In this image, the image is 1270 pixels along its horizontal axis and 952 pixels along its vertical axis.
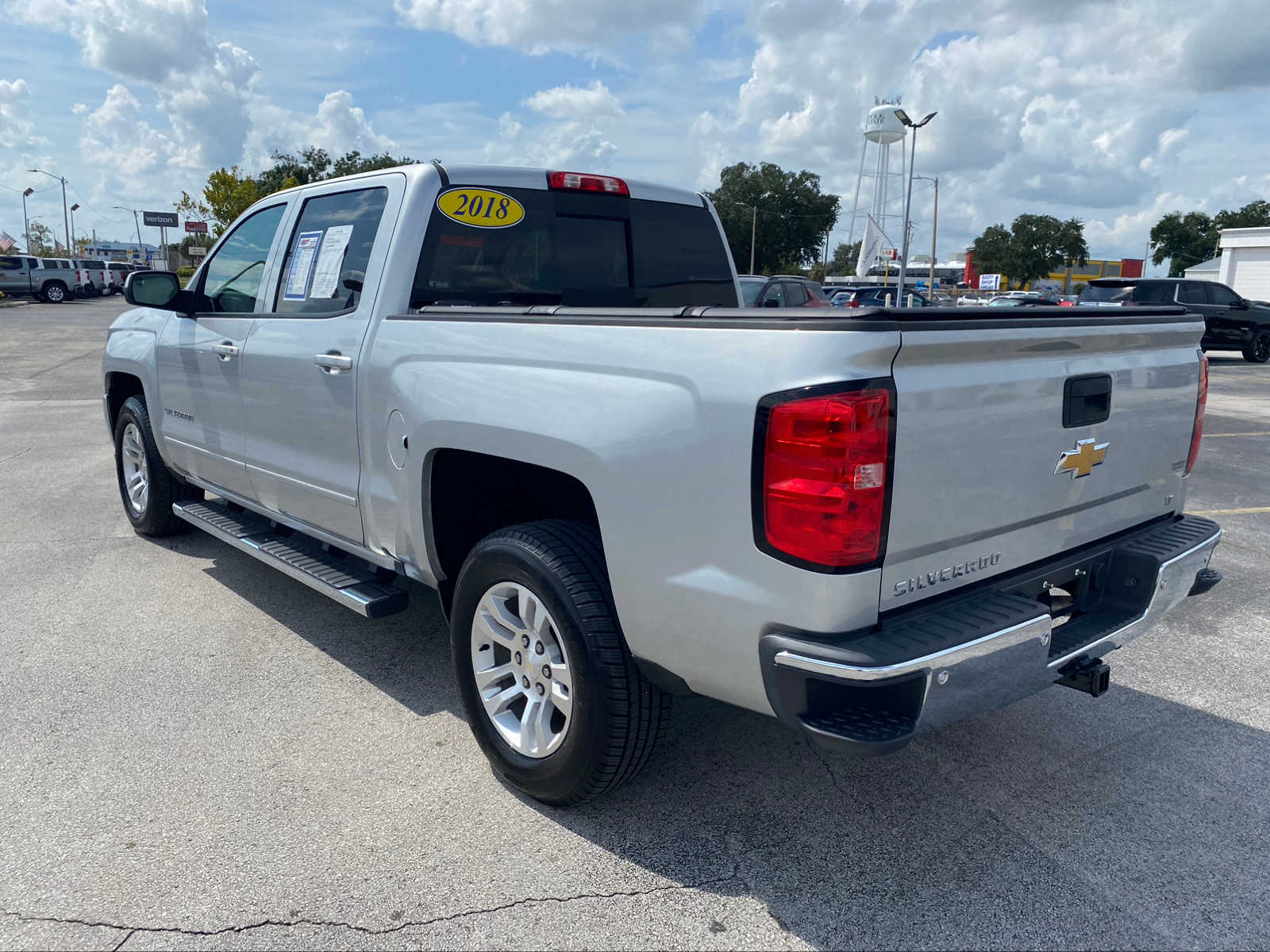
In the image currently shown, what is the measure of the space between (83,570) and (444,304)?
10.6 ft

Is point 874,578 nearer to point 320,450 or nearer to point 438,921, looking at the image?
point 438,921

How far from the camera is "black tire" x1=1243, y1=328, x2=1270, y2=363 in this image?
2134 cm

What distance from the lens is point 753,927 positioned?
2512mm

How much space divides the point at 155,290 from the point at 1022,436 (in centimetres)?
425

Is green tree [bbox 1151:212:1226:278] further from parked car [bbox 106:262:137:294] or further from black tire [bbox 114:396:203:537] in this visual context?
black tire [bbox 114:396:203:537]

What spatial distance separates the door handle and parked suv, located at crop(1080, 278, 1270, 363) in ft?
66.3

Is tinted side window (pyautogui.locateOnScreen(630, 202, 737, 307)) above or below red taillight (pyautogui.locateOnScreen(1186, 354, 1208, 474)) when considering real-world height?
above

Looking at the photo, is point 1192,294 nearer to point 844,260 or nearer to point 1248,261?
point 1248,261

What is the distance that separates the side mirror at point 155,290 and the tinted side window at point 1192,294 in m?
21.1

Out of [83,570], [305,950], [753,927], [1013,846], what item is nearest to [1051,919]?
[1013,846]

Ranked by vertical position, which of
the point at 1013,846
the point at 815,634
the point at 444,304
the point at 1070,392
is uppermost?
the point at 444,304

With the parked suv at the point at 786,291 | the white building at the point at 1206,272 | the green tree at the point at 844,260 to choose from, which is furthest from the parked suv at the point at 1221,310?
the green tree at the point at 844,260

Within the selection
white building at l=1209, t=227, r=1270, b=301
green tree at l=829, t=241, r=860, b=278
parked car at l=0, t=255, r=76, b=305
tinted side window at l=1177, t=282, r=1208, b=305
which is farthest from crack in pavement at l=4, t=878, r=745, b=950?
green tree at l=829, t=241, r=860, b=278

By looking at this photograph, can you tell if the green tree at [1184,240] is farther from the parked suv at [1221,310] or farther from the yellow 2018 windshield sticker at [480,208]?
the yellow 2018 windshield sticker at [480,208]
